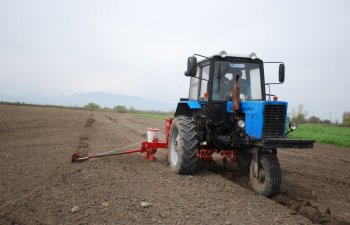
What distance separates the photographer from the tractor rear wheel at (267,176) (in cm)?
547

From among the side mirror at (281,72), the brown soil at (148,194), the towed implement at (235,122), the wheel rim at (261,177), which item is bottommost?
the brown soil at (148,194)

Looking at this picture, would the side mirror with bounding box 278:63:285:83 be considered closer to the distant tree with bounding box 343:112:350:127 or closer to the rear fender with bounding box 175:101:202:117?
the rear fender with bounding box 175:101:202:117

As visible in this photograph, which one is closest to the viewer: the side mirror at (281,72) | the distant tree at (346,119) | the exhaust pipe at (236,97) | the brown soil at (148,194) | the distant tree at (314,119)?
the brown soil at (148,194)

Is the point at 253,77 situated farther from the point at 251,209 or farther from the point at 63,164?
the point at 63,164

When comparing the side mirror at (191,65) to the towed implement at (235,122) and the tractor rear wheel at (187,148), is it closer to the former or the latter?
the towed implement at (235,122)

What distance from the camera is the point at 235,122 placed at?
6.61 m

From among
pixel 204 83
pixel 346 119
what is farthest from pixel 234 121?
pixel 346 119

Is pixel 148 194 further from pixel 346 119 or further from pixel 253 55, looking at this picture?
pixel 346 119

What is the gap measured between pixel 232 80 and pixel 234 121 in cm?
88

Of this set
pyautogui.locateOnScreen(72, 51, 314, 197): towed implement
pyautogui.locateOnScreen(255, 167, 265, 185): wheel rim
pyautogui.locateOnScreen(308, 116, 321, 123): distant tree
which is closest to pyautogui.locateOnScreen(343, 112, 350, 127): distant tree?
pyautogui.locateOnScreen(308, 116, 321, 123): distant tree

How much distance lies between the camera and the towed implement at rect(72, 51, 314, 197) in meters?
5.74

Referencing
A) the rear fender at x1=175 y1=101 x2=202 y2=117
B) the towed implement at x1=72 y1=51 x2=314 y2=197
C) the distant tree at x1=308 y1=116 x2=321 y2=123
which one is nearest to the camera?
the towed implement at x1=72 y1=51 x2=314 y2=197

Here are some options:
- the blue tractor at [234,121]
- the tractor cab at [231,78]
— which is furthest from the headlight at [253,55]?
the tractor cab at [231,78]

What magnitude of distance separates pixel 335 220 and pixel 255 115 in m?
2.05
